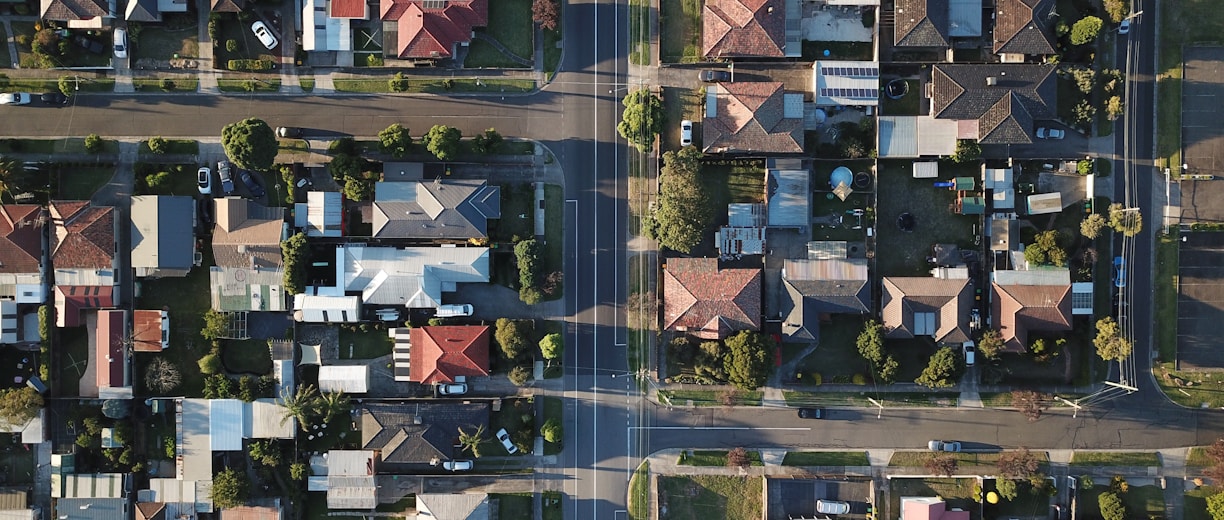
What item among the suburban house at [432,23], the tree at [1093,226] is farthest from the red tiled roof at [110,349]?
the tree at [1093,226]

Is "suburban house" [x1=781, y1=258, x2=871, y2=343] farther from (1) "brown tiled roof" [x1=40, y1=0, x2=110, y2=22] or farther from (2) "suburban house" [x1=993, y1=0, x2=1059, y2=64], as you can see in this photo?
(1) "brown tiled roof" [x1=40, y1=0, x2=110, y2=22]

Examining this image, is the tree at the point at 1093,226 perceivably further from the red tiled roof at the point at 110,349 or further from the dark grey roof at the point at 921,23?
the red tiled roof at the point at 110,349

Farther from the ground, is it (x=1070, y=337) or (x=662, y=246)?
(x=662, y=246)

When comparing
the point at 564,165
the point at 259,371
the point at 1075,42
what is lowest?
the point at 259,371

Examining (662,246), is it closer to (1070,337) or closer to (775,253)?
(775,253)

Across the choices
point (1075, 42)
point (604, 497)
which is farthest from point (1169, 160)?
point (604, 497)

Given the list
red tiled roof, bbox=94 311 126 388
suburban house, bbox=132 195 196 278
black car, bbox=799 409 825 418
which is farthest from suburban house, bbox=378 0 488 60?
black car, bbox=799 409 825 418

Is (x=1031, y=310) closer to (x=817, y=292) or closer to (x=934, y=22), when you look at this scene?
(x=817, y=292)

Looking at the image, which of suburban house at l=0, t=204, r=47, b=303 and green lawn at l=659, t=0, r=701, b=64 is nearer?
suburban house at l=0, t=204, r=47, b=303
